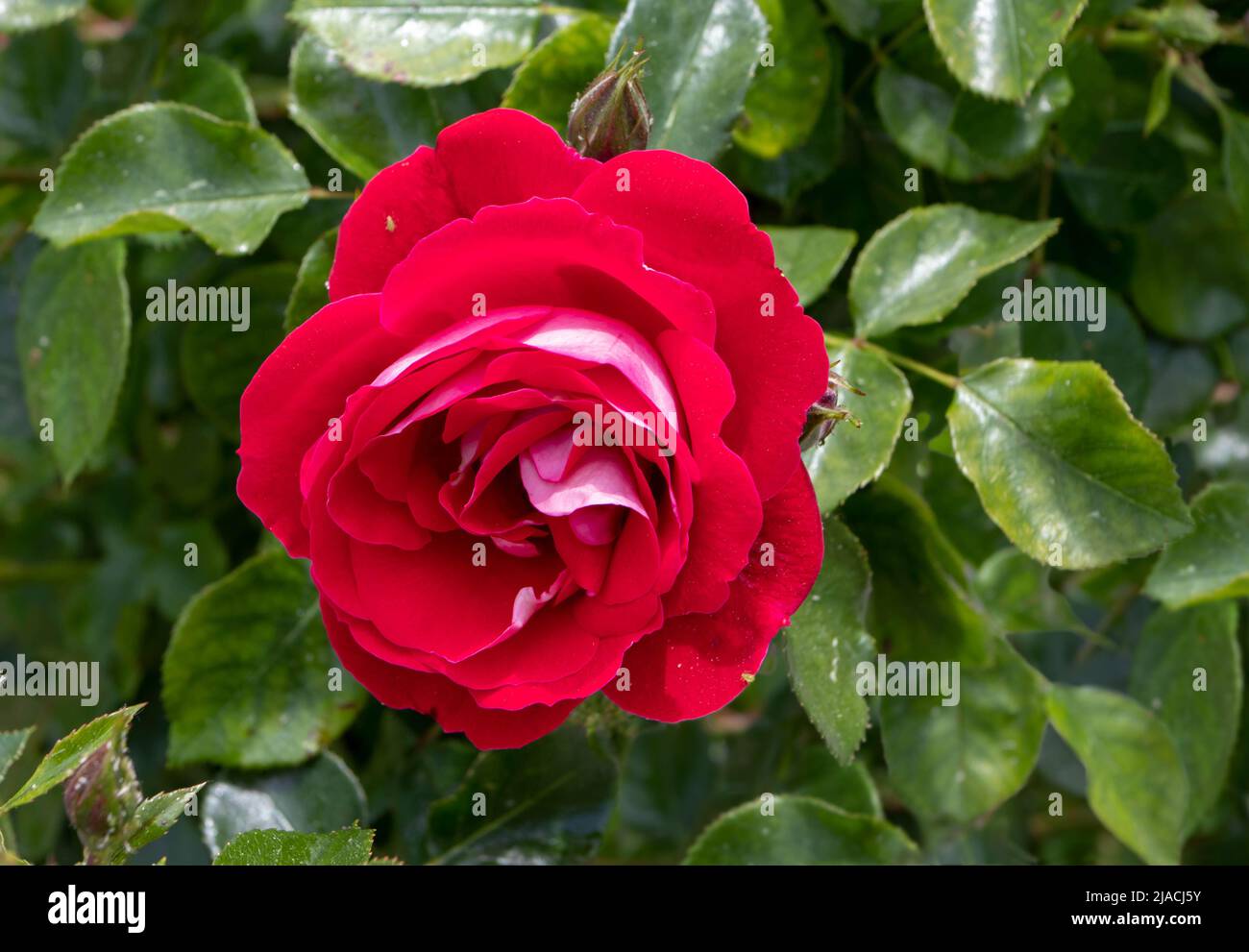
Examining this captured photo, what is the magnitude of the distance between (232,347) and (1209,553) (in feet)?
2.16

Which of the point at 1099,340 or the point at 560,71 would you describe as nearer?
the point at 560,71

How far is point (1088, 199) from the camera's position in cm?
83

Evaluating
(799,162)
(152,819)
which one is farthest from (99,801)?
(799,162)

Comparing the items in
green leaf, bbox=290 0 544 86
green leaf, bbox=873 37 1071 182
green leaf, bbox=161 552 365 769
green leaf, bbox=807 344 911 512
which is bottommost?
green leaf, bbox=161 552 365 769

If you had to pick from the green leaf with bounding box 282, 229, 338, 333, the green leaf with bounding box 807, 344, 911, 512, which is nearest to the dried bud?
the green leaf with bounding box 282, 229, 338, 333

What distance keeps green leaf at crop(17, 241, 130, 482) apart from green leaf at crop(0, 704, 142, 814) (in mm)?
278

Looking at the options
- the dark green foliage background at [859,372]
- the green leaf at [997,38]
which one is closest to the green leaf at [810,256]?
the dark green foliage background at [859,372]

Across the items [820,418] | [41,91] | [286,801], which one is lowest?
[286,801]

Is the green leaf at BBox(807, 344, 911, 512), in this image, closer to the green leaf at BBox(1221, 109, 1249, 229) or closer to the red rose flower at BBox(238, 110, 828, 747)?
the red rose flower at BBox(238, 110, 828, 747)

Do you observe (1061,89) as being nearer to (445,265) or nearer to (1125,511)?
(1125,511)

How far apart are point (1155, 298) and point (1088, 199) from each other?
0.29 ft

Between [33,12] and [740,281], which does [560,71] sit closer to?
A: [740,281]

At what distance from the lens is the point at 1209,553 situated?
0.71m

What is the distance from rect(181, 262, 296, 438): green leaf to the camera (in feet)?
2.77
